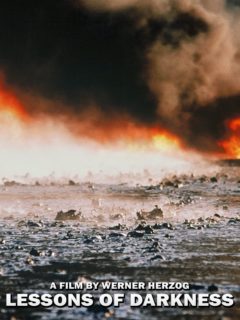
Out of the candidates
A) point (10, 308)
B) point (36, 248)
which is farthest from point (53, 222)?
point (10, 308)

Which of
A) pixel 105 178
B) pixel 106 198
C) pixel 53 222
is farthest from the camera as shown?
pixel 105 178

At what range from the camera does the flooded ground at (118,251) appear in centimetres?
923

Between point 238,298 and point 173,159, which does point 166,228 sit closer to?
point 238,298

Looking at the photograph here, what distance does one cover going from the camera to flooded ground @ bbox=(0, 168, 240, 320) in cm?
923

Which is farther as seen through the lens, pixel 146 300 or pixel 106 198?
pixel 106 198

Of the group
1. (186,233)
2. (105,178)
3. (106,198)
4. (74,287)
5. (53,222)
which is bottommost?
(74,287)

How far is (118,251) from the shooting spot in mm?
14125

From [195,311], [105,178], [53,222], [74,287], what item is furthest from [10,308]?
[105,178]

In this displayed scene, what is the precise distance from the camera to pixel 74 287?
34.3 ft

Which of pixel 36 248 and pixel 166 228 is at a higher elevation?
pixel 166 228

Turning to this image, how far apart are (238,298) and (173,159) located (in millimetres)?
62687

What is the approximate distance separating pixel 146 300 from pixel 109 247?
16.6 ft

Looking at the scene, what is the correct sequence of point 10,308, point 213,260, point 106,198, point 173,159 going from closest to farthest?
point 10,308 → point 213,260 → point 106,198 → point 173,159

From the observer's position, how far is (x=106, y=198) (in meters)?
30.7
